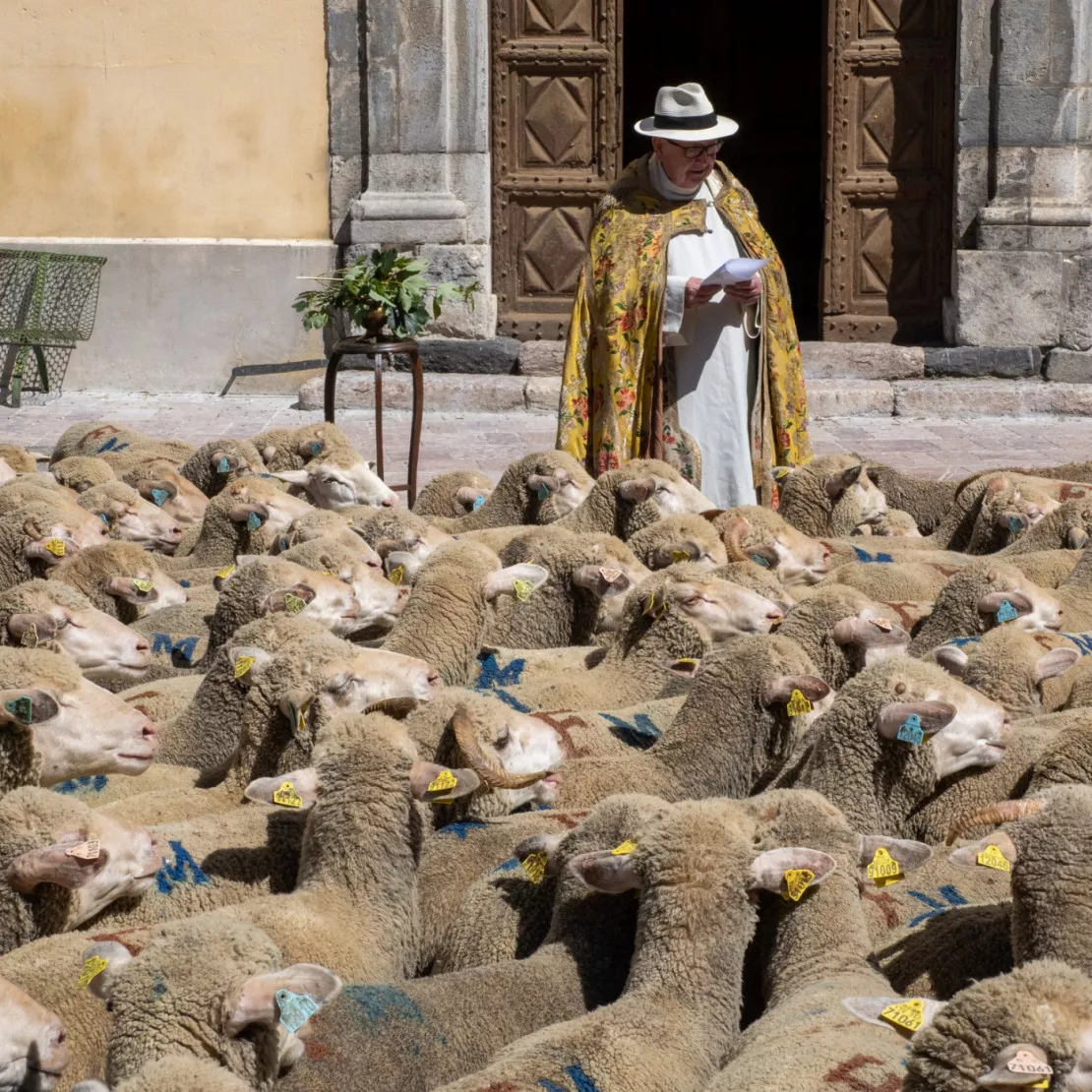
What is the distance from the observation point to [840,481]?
304 inches

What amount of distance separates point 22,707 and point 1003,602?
303cm

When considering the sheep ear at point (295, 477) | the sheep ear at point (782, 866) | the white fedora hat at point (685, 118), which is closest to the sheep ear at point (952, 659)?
the sheep ear at point (782, 866)

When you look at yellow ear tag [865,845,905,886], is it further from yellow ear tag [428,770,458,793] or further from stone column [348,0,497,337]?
stone column [348,0,497,337]

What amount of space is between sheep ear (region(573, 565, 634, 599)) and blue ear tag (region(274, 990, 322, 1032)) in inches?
121

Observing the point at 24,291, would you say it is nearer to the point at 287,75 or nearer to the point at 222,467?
the point at 287,75

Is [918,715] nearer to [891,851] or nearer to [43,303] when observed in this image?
[891,851]

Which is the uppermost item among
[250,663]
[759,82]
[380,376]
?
[759,82]

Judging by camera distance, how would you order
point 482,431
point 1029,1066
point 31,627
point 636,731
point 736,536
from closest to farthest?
1. point 1029,1066
2. point 636,731
3. point 31,627
4. point 736,536
5. point 482,431

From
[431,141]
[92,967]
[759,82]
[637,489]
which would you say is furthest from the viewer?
[759,82]

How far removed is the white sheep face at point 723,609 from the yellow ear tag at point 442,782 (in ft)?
5.82

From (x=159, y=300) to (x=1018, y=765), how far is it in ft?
31.9

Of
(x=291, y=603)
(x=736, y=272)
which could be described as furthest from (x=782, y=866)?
(x=736, y=272)

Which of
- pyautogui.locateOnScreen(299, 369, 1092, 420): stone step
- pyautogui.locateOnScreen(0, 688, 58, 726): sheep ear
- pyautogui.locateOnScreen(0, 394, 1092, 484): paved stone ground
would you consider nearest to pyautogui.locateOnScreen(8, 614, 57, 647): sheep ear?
pyautogui.locateOnScreen(0, 688, 58, 726): sheep ear

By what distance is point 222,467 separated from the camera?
8.31 meters
